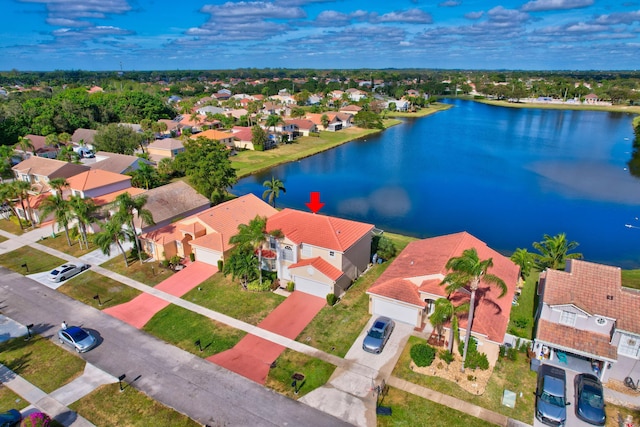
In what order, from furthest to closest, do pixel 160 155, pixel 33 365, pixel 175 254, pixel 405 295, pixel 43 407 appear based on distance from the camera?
pixel 160 155 → pixel 175 254 → pixel 405 295 → pixel 33 365 → pixel 43 407

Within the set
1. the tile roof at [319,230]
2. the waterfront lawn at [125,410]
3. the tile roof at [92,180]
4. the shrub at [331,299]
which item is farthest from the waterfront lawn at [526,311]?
the tile roof at [92,180]

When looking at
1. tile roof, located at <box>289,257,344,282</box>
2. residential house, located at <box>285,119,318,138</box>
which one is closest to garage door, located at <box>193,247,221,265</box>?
tile roof, located at <box>289,257,344,282</box>

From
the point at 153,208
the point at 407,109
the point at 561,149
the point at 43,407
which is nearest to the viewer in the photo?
the point at 43,407

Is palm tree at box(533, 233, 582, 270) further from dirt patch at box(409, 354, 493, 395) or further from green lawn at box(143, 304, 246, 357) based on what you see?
green lawn at box(143, 304, 246, 357)

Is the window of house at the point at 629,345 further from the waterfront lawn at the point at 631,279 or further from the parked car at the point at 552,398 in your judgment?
the waterfront lawn at the point at 631,279

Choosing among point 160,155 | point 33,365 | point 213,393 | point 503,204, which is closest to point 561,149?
point 503,204

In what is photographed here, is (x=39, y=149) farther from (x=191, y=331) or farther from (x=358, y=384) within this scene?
(x=358, y=384)

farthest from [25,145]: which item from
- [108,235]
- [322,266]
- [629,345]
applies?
[629,345]

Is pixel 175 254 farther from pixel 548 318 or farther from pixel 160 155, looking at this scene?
pixel 160 155
